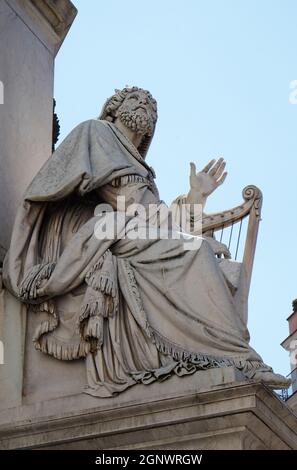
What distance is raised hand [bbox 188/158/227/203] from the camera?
11.8 metres

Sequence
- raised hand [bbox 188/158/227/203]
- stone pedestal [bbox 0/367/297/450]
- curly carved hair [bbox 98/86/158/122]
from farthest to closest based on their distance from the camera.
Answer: raised hand [bbox 188/158/227/203] → curly carved hair [bbox 98/86/158/122] → stone pedestal [bbox 0/367/297/450]

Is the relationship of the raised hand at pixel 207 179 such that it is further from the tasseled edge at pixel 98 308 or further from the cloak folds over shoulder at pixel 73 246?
the tasseled edge at pixel 98 308

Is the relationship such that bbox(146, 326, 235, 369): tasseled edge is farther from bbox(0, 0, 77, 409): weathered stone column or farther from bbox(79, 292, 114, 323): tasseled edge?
bbox(0, 0, 77, 409): weathered stone column

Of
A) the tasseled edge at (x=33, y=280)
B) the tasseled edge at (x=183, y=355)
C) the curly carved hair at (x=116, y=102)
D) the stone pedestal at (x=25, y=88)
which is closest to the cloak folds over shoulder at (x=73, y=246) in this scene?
the tasseled edge at (x=33, y=280)

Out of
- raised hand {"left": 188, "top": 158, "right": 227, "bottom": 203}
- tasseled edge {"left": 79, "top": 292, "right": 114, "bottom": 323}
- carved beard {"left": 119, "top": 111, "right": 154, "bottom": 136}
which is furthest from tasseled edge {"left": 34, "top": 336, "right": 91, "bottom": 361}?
raised hand {"left": 188, "top": 158, "right": 227, "bottom": 203}

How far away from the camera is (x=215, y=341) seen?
926cm

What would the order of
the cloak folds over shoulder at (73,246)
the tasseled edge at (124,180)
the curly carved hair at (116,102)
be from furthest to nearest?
the curly carved hair at (116,102) < the tasseled edge at (124,180) < the cloak folds over shoulder at (73,246)

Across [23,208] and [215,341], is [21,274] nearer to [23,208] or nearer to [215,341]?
[23,208]

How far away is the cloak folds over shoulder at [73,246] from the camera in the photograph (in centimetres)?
948

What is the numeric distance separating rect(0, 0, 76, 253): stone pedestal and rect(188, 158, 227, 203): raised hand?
1.34m

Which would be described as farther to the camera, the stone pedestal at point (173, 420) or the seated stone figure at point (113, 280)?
the seated stone figure at point (113, 280)

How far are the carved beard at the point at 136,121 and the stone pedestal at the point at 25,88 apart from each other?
1.02 metres

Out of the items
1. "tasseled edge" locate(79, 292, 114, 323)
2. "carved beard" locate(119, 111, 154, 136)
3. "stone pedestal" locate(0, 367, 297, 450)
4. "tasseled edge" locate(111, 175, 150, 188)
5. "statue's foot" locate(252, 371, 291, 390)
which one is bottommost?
"stone pedestal" locate(0, 367, 297, 450)
